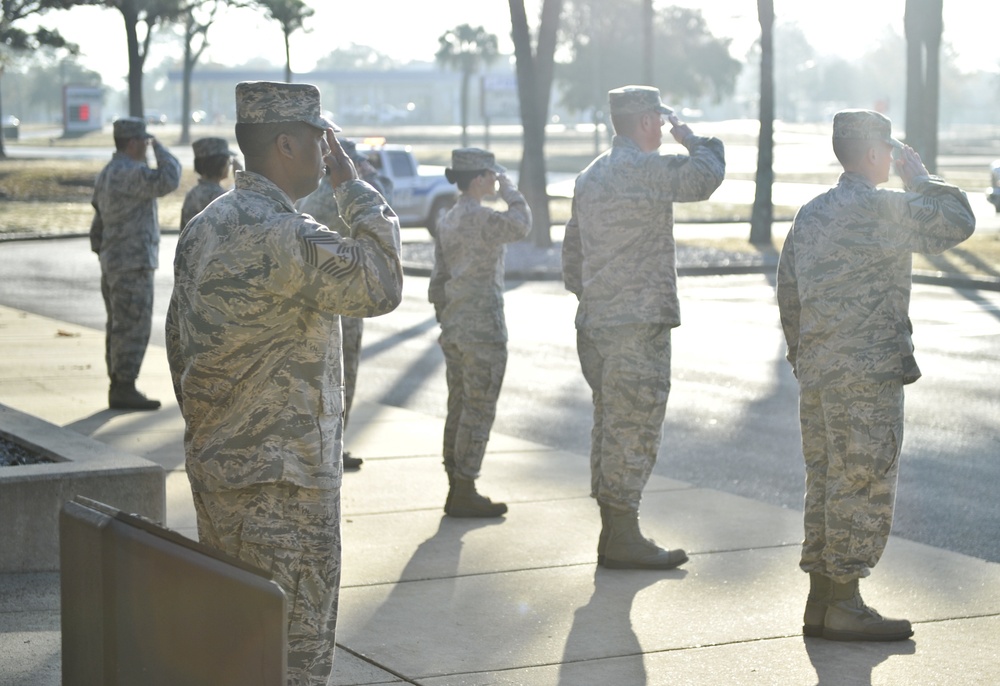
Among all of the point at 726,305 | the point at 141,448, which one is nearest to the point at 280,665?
the point at 141,448

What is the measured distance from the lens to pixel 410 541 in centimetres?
710

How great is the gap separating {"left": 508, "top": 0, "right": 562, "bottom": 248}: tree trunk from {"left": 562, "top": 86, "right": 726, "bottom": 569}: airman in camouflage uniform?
1900cm

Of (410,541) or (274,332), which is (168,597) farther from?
(410,541)

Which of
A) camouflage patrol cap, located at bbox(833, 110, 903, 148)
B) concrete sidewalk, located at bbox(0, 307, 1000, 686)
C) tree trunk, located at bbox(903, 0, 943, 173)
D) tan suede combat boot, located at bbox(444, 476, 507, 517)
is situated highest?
tree trunk, located at bbox(903, 0, 943, 173)

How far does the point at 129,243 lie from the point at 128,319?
0.56 metres

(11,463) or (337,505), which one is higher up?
(337,505)

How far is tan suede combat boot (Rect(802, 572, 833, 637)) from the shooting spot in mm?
5613

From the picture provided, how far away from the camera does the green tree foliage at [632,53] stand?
8775 centimetres

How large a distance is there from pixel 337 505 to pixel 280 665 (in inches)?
36.6

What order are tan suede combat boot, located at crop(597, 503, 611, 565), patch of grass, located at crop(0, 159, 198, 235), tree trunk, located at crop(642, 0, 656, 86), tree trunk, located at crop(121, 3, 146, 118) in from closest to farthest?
1. tan suede combat boot, located at crop(597, 503, 611, 565)
2. tree trunk, located at crop(642, 0, 656, 86)
3. patch of grass, located at crop(0, 159, 198, 235)
4. tree trunk, located at crop(121, 3, 146, 118)

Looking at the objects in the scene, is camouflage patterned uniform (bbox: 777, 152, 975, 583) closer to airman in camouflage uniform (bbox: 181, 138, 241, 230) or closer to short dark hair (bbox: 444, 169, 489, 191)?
short dark hair (bbox: 444, 169, 489, 191)

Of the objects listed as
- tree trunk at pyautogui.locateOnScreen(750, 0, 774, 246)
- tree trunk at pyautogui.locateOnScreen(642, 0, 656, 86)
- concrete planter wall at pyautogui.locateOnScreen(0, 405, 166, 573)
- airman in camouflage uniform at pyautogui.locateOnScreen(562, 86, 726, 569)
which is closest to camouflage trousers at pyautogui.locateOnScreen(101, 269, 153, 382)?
concrete planter wall at pyautogui.locateOnScreen(0, 405, 166, 573)

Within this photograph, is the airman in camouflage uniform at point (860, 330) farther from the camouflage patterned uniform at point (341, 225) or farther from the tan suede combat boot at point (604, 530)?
the camouflage patterned uniform at point (341, 225)

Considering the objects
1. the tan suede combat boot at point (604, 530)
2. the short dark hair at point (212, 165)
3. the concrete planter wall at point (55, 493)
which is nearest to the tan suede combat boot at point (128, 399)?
the short dark hair at point (212, 165)
